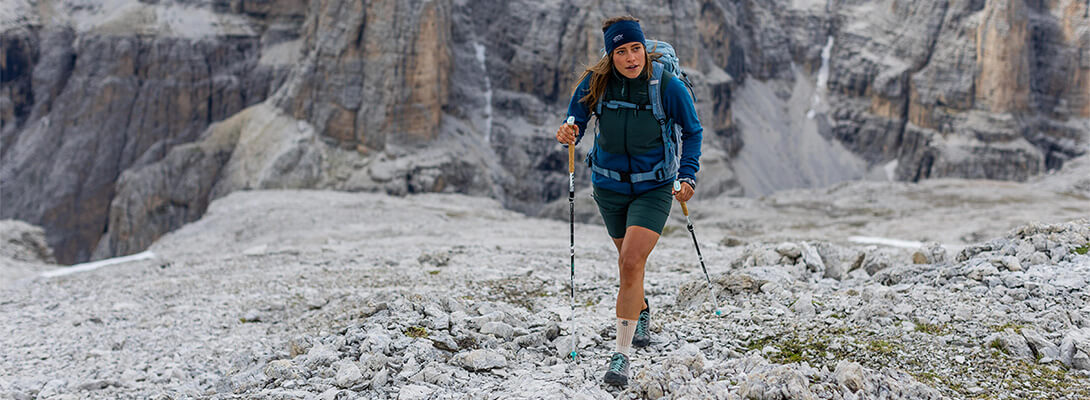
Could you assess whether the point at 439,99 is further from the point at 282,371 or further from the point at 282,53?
the point at 282,371

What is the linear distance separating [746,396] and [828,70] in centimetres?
8220

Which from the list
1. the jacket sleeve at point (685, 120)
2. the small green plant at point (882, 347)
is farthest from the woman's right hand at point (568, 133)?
the small green plant at point (882, 347)

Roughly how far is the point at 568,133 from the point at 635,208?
669 mm

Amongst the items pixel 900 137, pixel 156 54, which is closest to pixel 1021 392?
pixel 156 54

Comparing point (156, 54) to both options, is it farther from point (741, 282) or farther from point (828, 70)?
point (828, 70)

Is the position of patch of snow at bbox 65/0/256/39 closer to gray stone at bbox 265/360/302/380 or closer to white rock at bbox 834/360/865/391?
gray stone at bbox 265/360/302/380

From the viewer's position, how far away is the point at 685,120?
4.39 metres

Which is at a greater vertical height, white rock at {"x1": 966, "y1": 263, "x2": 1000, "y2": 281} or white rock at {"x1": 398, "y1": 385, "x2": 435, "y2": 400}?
white rock at {"x1": 966, "y1": 263, "x2": 1000, "y2": 281}

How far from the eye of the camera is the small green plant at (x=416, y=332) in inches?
194

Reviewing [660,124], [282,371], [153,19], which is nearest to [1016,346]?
[660,124]

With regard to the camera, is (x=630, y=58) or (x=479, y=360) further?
(x=479, y=360)

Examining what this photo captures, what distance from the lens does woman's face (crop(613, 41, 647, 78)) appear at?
4289 mm

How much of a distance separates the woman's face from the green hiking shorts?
737mm

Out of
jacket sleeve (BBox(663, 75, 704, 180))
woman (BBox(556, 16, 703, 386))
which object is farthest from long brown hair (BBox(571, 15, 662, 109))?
jacket sleeve (BBox(663, 75, 704, 180))
